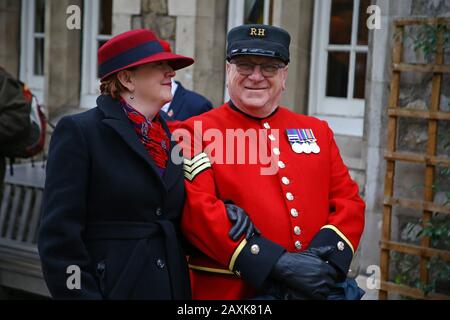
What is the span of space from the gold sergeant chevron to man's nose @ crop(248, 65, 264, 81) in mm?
320

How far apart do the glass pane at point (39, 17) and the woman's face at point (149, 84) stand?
5363 mm

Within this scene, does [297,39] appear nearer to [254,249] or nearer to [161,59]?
[161,59]

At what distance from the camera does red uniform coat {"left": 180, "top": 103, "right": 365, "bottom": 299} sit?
2.44m

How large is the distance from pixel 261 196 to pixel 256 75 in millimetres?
424

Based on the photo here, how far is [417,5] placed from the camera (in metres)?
4.66

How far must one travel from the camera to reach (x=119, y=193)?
2.36m

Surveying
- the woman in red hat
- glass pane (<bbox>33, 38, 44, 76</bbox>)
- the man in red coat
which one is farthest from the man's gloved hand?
glass pane (<bbox>33, 38, 44, 76</bbox>)

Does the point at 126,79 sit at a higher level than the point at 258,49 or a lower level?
lower

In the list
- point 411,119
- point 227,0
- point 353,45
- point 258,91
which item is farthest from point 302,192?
point 227,0

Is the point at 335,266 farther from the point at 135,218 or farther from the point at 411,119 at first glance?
the point at 411,119

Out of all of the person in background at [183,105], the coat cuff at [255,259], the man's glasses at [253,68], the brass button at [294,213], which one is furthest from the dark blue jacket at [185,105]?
the coat cuff at [255,259]

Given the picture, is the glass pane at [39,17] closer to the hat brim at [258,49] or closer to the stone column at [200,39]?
the stone column at [200,39]

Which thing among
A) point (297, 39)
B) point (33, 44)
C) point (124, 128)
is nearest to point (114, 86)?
point (124, 128)
